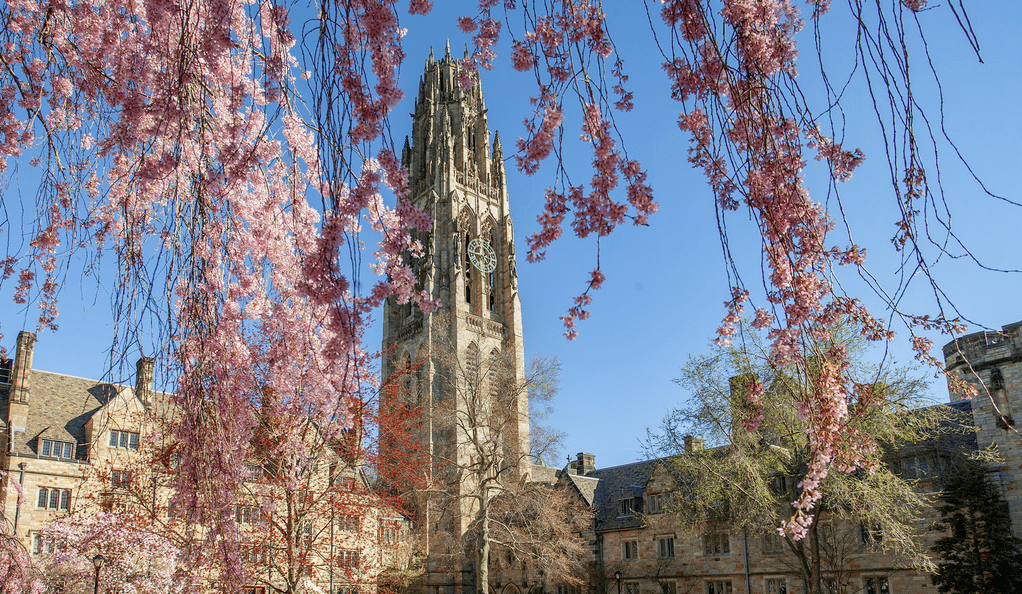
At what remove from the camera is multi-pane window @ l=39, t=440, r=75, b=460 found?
99.4 ft

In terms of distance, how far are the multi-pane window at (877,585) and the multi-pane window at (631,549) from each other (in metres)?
10.6

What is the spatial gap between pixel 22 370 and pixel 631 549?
27.2 meters

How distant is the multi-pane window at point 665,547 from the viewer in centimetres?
3453

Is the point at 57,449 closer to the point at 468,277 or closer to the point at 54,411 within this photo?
the point at 54,411

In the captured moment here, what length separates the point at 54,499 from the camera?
29.6m

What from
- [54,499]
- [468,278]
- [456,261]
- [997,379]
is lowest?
[54,499]

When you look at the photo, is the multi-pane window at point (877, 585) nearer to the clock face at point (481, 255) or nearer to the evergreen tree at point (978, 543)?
the evergreen tree at point (978, 543)

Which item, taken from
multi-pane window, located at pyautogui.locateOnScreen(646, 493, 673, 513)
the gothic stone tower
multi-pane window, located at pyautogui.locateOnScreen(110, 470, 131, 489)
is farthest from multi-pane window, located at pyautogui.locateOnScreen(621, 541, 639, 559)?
multi-pane window, located at pyautogui.locateOnScreen(110, 470, 131, 489)

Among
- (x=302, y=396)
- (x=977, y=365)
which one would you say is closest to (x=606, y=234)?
(x=302, y=396)

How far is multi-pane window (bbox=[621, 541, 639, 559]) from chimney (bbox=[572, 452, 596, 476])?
12.0 metres

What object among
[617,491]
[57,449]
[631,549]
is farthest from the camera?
[617,491]

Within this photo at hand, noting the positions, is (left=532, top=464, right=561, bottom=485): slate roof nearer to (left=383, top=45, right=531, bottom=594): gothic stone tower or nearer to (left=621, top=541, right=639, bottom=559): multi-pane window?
(left=383, top=45, right=531, bottom=594): gothic stone tower

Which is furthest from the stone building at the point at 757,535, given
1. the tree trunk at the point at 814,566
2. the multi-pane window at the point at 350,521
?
the multi-pane window at the point at 350,521

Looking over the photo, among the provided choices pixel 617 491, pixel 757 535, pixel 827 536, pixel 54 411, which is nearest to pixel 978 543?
pixel 827 536
